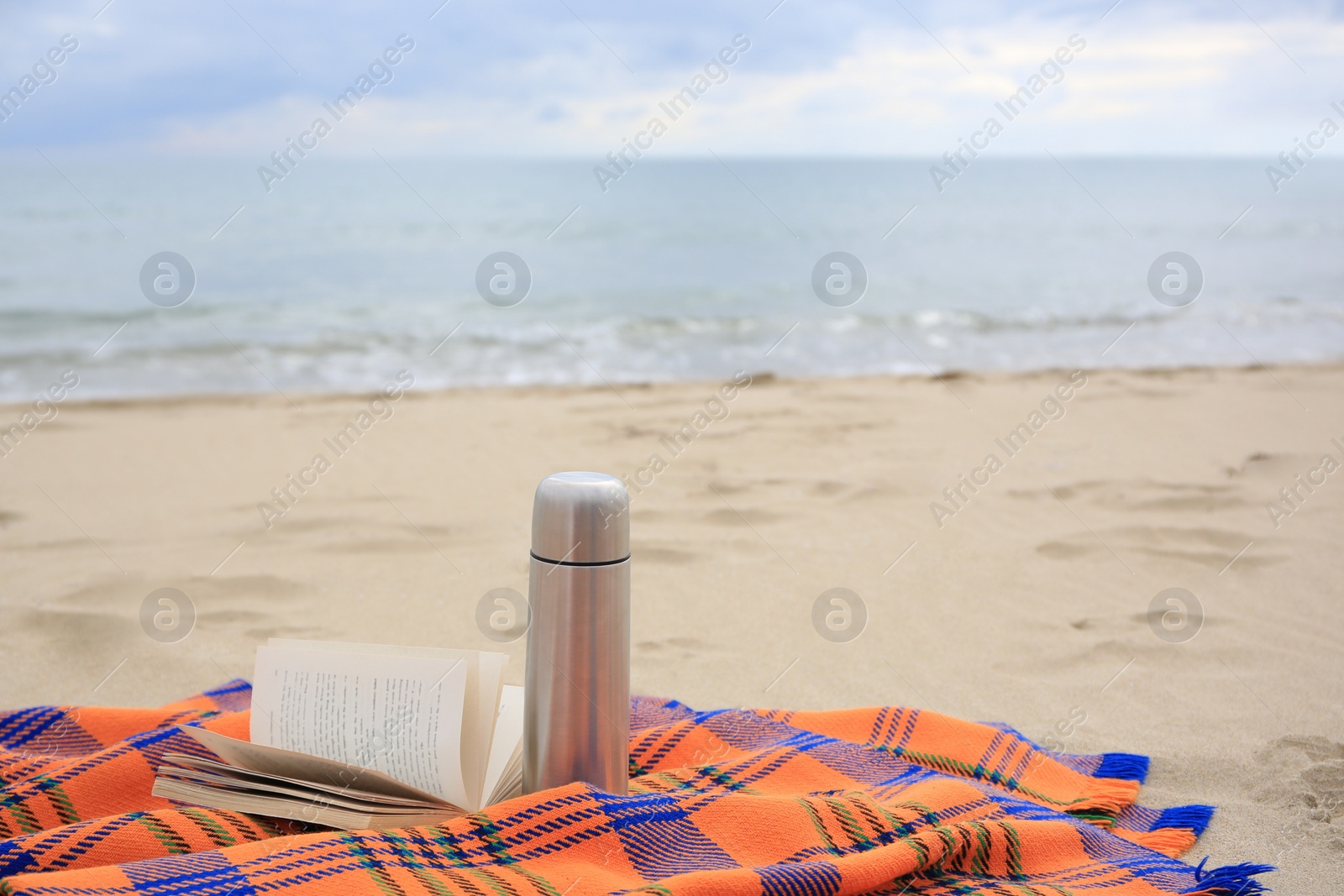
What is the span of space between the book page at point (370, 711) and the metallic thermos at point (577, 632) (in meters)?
0.12

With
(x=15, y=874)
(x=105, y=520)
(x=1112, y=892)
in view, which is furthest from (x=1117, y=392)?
(x=15, y=874)

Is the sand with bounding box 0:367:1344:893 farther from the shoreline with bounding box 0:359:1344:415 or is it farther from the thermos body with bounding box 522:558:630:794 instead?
the thermos body with bounding box 522:558:630:794

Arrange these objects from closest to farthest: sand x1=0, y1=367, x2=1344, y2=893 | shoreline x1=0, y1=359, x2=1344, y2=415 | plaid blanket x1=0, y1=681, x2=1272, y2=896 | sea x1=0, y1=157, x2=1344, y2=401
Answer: plaid blanket x1=0, y1=681, x2=1272, y2=896 < sand x1=0, y1=367, x2=1344, y2=893 < shoreline x1=0, y1=359, x2=1344, y2=415 < sea x1=0, y1=157, x2=1344, y2=401

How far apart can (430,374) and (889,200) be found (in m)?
27.7

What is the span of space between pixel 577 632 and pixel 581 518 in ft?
0.57

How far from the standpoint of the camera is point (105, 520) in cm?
383

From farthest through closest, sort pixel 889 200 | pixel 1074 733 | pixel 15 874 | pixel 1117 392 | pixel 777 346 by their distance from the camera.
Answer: pixel 889 200, pixel 777 346, pixel 1117 392, pixel 1074 733, pixel 15 874

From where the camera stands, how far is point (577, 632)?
1.39 meters

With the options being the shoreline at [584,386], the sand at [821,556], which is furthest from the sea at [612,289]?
the sand at [821,556]

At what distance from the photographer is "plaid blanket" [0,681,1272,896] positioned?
1.28 m

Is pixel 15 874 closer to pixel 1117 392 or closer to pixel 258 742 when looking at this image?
pixel 258 742

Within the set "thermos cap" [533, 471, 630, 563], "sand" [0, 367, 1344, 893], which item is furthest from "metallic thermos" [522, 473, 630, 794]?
"sand" [0, 367, 1344, 893]

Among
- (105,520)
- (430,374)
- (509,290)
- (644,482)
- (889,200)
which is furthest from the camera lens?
(889,200)

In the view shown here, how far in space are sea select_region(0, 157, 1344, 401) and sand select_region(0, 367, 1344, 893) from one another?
7.34 ft
